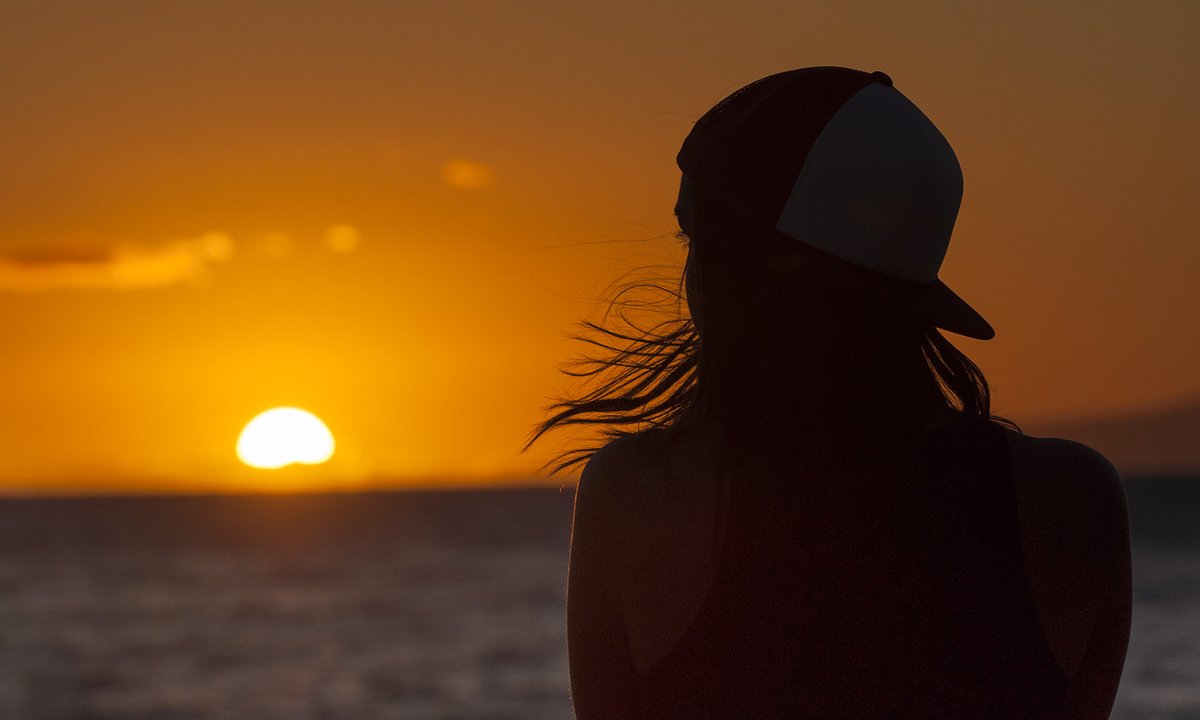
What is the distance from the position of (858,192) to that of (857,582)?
40 cm

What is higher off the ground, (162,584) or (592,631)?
(162,584)

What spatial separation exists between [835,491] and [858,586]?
10cm

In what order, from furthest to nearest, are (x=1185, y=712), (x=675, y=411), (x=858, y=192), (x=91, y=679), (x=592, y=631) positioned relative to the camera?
(x=91, y=679) < (x=1185, y=712) < (x=675, y=411) < (x=592, y=631) < (x=858, y=192)

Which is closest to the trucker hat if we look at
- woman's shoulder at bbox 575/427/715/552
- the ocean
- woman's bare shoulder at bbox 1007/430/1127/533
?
woman's bare shoulder at bbox 1007/430/1127/533

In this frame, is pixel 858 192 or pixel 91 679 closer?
pixel 858 192

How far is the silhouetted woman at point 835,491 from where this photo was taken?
4.35 feet

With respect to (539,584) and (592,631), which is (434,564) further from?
(592,631)

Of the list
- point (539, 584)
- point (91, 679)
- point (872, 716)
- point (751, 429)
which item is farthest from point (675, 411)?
point (539, 584)

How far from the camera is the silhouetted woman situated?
1327 mm

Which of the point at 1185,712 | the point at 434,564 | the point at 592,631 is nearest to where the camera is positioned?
the point at 592,631

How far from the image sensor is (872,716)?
1.32 meters

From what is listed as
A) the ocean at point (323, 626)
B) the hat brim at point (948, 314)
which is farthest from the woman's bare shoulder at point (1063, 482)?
the ocean at point (323, 626)

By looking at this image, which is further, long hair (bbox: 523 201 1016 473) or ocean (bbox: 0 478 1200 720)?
ocean (bbox: 0 478 1200 720)

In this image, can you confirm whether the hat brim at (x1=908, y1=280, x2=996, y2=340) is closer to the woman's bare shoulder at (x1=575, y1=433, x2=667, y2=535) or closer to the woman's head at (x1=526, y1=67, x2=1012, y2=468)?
the woman's head at (x1=526, y1=67, x2=1012, y2=468)
